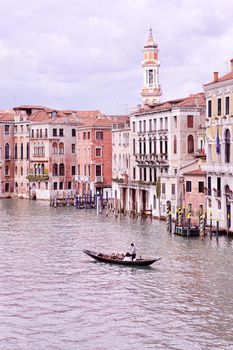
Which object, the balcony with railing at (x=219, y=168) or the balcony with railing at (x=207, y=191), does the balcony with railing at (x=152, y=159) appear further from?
the balcony with railing at (x=219, y=168)

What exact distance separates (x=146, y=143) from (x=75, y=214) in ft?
22.3

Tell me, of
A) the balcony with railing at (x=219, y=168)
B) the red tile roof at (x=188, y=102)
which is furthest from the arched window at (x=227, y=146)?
the red tile roof at (x=188, y=102)

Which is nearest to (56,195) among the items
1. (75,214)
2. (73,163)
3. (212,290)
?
(73,163)

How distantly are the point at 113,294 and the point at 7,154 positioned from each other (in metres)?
57.8

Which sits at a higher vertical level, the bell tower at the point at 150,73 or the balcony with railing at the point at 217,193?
the bell tower at the point at 150,73

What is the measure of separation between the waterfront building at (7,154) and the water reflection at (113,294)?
1552 inches

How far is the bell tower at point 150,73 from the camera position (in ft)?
277

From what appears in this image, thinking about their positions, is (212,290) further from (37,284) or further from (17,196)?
(17,196)

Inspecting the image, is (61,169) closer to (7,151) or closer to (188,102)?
(7,151)

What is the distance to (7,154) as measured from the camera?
83562mm

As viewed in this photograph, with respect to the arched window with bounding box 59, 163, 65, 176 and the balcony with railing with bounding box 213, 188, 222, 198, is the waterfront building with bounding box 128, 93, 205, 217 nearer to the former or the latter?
the balcony with railing with bounding box 213, 188, 222, 198

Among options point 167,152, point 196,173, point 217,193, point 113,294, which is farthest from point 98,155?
point 113,294

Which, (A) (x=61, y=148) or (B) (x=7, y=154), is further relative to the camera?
(B) (x=7, y=154)

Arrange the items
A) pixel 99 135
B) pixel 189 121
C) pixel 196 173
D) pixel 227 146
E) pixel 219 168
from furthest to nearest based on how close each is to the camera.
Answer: pixel 99 135, pixel 189 121, pixel 196 173, pixel 219 168, pixel 227 146
